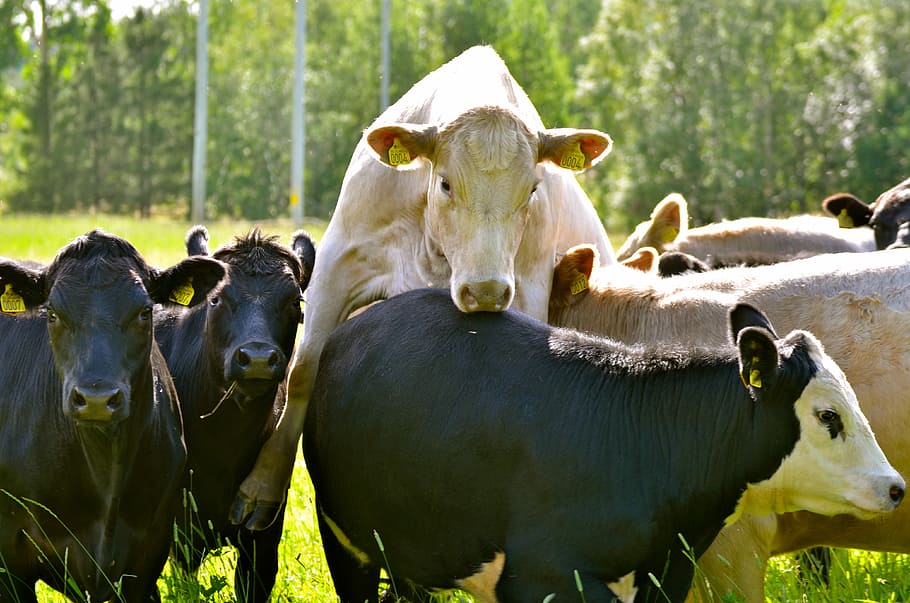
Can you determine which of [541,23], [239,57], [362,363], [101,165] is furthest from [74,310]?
[239,57]

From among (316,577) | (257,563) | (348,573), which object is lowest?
(316,577)

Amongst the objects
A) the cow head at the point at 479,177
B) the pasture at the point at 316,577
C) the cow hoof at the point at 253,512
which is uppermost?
the cow head at the point at 479,177

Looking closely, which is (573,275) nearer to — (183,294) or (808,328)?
(808,328)

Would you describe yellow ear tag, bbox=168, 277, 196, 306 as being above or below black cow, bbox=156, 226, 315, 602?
above

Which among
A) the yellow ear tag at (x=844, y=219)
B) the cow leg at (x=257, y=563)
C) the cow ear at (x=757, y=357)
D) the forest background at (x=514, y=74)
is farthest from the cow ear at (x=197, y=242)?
the forest background at (x=514, y=74)

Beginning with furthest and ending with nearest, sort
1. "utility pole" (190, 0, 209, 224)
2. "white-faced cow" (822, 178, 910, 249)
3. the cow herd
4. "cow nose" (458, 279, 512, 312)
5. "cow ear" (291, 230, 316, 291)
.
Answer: "utility pole" (190, 0, 209, 224) → "white-faced cow" (822, 178, 910, 249) → "cow ear" (291, 230, 316, 291) → "cow nose" (458, 279, 512, 312) → the cow herd

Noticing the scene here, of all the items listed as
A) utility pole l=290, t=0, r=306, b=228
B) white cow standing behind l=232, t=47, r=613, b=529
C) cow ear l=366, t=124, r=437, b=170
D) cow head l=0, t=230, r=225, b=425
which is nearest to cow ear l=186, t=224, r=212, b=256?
white cow standing behind l=232, t=47, r=613, b=529

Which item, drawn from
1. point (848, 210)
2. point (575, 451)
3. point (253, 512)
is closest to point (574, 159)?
point (575, 451)

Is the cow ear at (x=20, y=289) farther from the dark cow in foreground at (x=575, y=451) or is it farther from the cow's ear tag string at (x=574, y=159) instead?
the cow's ear tag string at (x=574, y=159)

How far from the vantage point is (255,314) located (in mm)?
6078

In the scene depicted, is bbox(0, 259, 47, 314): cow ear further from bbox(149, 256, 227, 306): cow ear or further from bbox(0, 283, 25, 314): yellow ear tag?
bbox(149, 256, 227, 306): cow ear

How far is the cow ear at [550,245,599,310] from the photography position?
21.7ft

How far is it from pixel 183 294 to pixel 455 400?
4.74 feet

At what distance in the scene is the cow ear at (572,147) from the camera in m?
6.48
